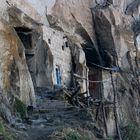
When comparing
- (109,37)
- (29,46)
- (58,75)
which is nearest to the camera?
(29,46)

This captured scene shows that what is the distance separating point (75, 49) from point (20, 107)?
9.22m

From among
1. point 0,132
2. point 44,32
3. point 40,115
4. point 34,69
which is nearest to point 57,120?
point 40,115

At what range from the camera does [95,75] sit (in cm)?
2842

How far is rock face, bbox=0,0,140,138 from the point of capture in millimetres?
19078

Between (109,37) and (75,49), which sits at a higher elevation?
(109,37)

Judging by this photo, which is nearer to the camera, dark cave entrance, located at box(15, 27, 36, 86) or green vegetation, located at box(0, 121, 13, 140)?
green vegetation, located at box(0, 121, 13, 140)

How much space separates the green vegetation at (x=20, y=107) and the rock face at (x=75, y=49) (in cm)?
29

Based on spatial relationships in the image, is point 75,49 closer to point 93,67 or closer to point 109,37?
point 93,67

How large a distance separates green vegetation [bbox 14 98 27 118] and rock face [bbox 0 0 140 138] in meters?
0.29

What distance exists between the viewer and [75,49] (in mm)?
26203

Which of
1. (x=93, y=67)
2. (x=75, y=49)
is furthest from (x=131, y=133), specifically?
(x=93, y=67)

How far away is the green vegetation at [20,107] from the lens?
679 inches

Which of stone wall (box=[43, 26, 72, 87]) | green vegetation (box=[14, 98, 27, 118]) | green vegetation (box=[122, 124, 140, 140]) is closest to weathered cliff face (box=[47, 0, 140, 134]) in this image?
stone wall (box=[43, 26, 72, 87])

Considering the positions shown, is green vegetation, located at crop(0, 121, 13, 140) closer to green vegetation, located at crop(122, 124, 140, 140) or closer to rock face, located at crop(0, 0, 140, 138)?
rock face, located at crop(0, 0, 140, 138)
